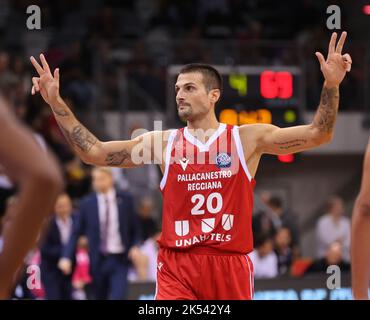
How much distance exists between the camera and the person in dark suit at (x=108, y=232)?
1183cm

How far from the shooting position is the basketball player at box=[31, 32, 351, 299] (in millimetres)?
Result: 6461

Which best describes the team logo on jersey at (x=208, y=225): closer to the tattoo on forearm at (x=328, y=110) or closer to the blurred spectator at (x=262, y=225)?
the tattoo on forearm at (x=328, y=110)

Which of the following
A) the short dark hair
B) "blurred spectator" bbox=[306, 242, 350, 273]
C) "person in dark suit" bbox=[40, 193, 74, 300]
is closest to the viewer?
the short dark hair

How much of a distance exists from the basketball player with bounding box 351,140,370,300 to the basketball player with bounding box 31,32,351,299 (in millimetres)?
1906

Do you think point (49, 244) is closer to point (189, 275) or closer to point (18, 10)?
point (189, 275)

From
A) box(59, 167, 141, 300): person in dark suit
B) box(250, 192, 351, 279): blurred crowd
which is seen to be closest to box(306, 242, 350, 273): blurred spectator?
box(250, 192, 351, 279): blurred crowd

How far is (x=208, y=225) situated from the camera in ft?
21.4

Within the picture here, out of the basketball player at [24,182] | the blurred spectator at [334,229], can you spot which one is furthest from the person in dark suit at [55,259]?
the basketball player at [24,182]

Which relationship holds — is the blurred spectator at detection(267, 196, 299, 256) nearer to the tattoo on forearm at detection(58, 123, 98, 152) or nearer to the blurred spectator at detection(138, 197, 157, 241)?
the blurred spectator at detection(138, 197, 157, 241)

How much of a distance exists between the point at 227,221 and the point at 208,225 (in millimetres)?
135

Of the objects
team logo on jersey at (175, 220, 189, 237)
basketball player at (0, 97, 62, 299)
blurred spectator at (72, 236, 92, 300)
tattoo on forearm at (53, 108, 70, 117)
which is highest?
tattoo on forearm at (53, 108, 70, 117)

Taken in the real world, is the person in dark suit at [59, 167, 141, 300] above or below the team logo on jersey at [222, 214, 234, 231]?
above

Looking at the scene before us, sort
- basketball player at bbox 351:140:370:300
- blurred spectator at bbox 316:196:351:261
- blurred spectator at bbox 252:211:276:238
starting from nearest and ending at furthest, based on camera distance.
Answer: basketball player at bbox 351:140:370:300 < blurred spectator at bbox 252:211:276:238 < blurred spectator at bbox 316:196:351:261
